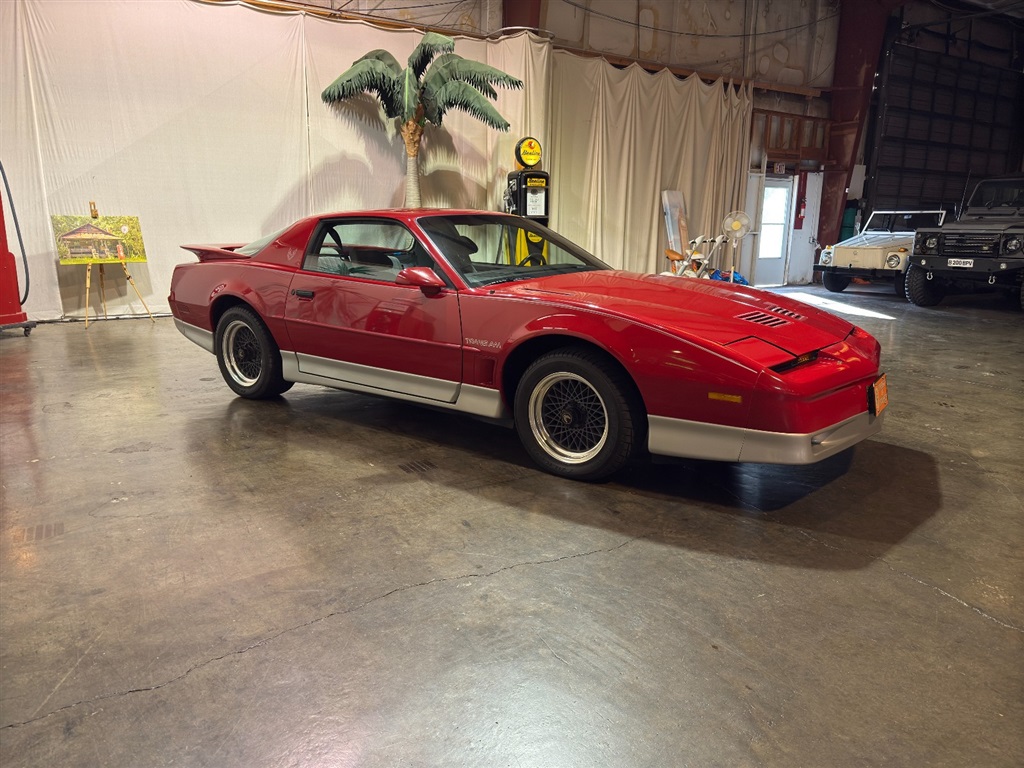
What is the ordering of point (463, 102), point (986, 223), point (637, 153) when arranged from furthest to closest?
1. point (637, 153)
2. point (986, 223)
3. point (463, 102)

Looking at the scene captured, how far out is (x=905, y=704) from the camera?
1.73m

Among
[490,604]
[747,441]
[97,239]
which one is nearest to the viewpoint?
[490,604]

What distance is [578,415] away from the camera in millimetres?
3117

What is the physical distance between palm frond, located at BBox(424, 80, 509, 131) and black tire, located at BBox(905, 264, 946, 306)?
6.12 metres

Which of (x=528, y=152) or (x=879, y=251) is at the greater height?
(x=528, y=152)

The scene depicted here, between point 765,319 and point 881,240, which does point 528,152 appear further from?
point 765,319

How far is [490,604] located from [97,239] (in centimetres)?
735

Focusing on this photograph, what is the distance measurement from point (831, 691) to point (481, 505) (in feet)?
4.95

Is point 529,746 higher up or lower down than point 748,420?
lower down

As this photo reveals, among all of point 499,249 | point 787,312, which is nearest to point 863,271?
point 787,312

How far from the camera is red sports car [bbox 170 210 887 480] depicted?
269cm

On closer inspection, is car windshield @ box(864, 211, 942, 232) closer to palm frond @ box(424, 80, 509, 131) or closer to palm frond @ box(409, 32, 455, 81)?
palm frond @ box(424, 80, 509, 131)

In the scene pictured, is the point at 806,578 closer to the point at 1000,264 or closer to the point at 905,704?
the point at 905,704

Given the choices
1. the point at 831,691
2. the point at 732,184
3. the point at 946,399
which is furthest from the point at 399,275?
the point at 732,184
